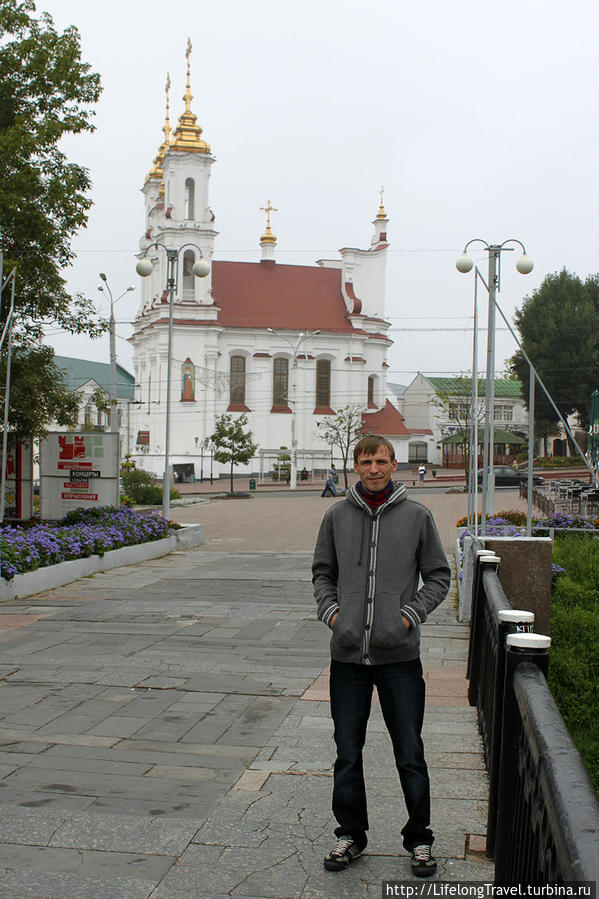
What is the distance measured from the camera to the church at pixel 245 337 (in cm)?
6838

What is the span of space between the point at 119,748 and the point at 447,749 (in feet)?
6.49

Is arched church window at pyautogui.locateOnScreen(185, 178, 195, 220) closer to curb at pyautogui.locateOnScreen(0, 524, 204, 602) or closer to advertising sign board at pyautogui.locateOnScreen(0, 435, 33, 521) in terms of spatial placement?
curb at pyautogui.locateOnScreen(0, 524, 204, 602)

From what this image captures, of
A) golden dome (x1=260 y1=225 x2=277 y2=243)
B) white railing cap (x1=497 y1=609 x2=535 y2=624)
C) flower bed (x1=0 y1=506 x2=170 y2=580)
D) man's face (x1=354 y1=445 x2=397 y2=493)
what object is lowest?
flower bed (x1=0 y1=506 x2=170 y2=580)

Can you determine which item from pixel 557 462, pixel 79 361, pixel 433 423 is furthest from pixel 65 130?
pixel 79 361

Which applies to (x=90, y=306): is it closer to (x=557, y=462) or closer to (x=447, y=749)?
(x=447, y=749)

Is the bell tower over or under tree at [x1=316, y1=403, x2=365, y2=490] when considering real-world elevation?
over

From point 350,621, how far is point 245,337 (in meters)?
68.3

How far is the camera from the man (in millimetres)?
4027

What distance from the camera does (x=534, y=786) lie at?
272 centimetres

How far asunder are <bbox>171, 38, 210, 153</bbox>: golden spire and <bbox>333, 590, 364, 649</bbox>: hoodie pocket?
6724cm

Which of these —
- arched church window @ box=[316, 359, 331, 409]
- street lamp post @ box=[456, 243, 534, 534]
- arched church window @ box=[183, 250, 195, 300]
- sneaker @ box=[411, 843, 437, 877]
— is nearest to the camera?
sneaker @ box=[411, 843, 437, 877]

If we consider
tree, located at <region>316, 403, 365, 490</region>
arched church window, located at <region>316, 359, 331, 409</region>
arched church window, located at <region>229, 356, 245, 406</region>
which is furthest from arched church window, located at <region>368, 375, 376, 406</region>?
arched church window, located at <region>229, 356, 245, 406</region>

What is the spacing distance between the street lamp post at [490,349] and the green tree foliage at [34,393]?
7561mm

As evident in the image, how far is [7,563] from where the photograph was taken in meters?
12.4
